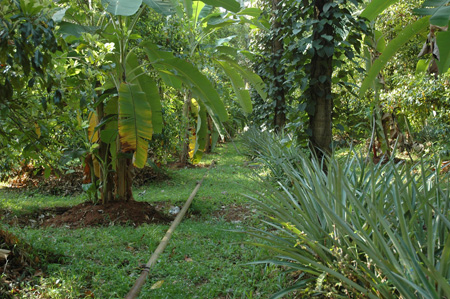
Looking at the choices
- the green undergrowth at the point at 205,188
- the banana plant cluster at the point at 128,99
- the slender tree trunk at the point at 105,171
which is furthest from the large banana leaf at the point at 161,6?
the green undergrowth at the point at 205,188

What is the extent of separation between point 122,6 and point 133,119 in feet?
4.37

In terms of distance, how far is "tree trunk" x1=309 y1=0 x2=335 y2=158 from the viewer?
197 inches

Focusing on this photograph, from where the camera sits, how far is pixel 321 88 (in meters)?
5.20

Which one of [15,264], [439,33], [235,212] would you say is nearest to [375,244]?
[439,33]

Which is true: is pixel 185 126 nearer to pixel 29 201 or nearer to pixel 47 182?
pixel 47 182

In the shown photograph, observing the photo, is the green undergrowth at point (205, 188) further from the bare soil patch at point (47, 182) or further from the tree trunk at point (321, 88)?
the tree trunk at point (321, 88)

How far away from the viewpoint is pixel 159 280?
3.45 m

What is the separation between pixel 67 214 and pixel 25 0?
13.4 feet

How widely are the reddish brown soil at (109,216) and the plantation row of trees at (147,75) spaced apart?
25 cm

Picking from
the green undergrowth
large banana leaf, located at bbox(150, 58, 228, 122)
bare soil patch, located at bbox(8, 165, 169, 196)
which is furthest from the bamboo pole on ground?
bare soil patch, located at bbox(8, 165, 169, 196)

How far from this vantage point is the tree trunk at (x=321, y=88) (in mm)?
5016

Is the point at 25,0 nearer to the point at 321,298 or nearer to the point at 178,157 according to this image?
the point at 321,298

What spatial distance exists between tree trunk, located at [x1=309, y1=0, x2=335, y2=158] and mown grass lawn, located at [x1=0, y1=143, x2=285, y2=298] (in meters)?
1.53

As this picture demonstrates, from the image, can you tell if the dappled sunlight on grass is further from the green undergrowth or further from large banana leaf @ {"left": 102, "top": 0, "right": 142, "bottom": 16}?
large banana leaf @ {"left": 102, "top": 0, "right": 142, "bottom": 16}
